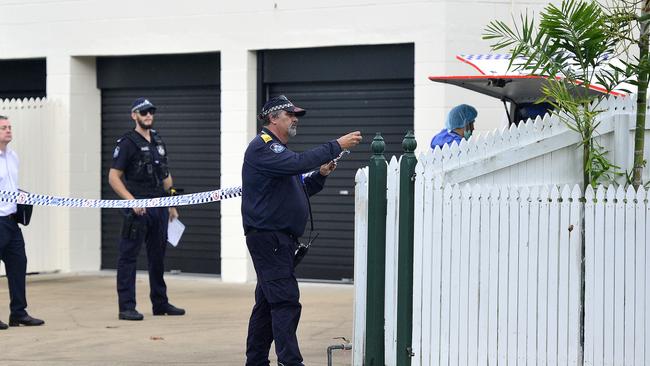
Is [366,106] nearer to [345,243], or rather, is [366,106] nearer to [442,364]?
[345,243]

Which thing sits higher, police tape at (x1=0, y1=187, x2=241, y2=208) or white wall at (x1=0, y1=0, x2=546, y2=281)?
white wall at (x1=0, y1=0, x2=546, y2=281)

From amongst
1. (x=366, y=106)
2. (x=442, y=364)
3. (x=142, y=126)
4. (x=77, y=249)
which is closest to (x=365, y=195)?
(x=442, y=364)

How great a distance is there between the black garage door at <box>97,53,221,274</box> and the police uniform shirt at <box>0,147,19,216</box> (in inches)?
153

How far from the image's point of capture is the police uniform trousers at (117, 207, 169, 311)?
37.3ft

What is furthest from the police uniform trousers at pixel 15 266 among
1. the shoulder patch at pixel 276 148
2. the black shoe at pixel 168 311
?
the shoulder patch at pixel 276 148

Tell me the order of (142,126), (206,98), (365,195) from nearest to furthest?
(365,195) < (142,126) < (206,98)

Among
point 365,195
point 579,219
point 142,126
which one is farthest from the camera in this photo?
point 142,126

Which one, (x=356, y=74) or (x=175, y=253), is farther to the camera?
(x=175, y=253)

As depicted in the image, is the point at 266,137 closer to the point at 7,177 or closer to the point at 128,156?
the point at 128,156

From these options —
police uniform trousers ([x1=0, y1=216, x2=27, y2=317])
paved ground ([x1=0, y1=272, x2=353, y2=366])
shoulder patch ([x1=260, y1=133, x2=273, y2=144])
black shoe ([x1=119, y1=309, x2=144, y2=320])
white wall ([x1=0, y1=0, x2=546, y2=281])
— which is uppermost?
white wall ([x1=0, y1=0, x2=546, y2=281])

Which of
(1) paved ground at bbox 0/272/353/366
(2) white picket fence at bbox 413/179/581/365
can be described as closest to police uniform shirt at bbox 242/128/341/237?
(2) white picket fence at bbox 413/179/581/365

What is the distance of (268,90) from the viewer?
1444 centimetres

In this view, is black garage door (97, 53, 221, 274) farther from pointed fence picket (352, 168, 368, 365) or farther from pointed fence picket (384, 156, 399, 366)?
pointed fence picket (384, 156, 399, 366)

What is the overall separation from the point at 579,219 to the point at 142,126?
16.7 feet
